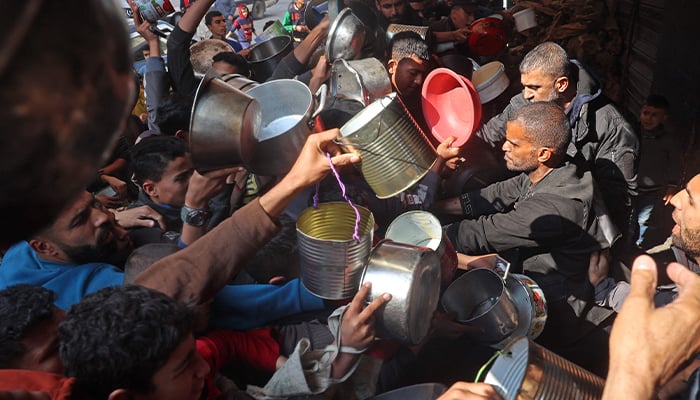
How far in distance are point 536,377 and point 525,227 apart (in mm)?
1444

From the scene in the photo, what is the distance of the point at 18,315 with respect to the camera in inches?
59.2

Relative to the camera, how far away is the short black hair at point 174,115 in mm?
3404

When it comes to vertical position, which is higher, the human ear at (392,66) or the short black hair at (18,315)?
the short black hair at (18,315)

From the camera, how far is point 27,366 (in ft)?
4.88

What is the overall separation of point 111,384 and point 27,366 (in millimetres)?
417

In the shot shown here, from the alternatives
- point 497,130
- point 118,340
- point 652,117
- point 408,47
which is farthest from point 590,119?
point 118,340

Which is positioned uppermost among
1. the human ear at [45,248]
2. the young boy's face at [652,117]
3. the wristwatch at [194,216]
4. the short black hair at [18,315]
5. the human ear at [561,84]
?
the short black hair at [18,315]

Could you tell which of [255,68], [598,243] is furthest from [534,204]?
[255,68]

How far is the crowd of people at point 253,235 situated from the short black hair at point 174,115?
0.01m

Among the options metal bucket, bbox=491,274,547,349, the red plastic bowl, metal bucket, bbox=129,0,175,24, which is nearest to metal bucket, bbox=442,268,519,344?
metal bucket, bbox=491,274,547,349

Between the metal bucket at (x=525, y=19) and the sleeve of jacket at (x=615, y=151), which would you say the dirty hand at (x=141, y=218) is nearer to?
the sleeve of jacket at (x=615, y=151)

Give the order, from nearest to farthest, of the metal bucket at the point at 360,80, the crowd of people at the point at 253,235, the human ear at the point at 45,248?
the crowd of people at the point at 253,235, the human ear at the point at 45,248, the metal bucket at the point at 360,80

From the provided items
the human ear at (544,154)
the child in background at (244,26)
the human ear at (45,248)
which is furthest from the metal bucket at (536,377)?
the child in background at (244,26)

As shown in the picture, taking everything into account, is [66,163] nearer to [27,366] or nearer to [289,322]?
[27,366]
